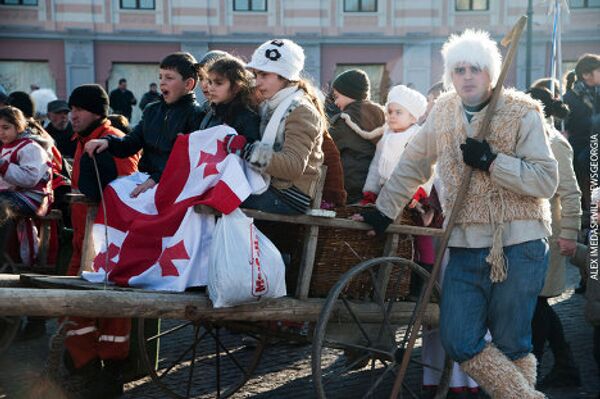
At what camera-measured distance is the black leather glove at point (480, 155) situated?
4215 mm

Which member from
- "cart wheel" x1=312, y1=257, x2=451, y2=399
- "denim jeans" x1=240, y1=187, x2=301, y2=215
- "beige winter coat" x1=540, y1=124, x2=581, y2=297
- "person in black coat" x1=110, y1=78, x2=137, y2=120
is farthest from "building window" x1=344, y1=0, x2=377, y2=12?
"denim jeans" x1=240, y1=187, x2=301, y2=215

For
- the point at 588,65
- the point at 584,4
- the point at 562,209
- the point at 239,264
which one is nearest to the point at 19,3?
the point at 584,4

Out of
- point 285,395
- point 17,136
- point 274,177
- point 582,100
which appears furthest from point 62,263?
point 582,100

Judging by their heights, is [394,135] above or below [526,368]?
above

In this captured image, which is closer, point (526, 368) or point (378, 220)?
point (526, 368)

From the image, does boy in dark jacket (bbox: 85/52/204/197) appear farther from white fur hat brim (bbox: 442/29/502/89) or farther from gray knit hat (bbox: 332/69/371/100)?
white fur hat brim (bbox: 442/29/502/89)

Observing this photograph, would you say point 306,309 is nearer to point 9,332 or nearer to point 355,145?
point 355,145

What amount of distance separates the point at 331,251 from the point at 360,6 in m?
27.8

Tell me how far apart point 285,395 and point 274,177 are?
172 centimetres

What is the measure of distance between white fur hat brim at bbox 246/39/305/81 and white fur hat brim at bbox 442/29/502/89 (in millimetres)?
840

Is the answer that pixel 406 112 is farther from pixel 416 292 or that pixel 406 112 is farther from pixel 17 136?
pixel 17 136

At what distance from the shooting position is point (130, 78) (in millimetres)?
31297

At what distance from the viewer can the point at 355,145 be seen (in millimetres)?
6461

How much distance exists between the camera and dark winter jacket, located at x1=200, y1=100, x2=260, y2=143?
194 inches
